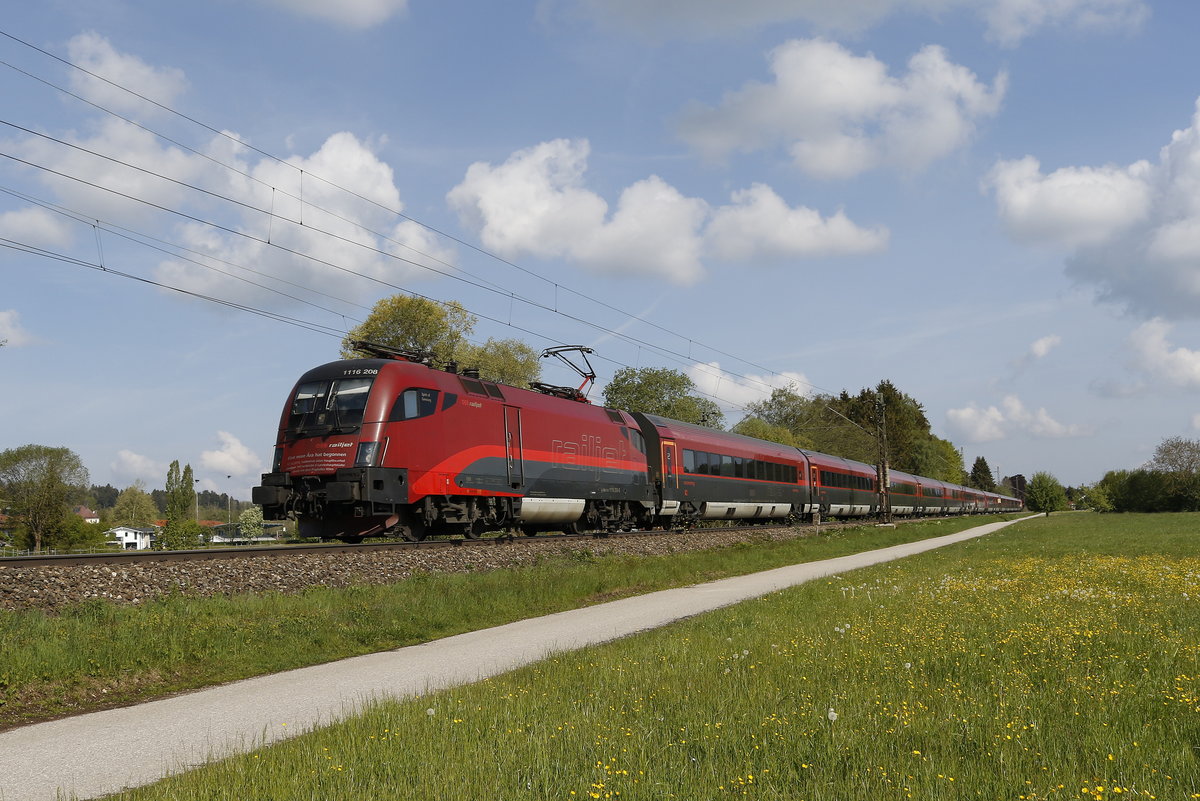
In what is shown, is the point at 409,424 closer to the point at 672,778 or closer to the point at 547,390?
the point at 547,390

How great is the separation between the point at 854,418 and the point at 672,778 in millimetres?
133652

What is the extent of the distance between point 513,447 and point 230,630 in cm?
1343

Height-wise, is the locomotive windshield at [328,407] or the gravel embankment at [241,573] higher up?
the locomotive windshield at [328,407]

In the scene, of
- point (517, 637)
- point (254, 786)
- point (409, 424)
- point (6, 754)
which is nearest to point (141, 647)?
point (6, 754)

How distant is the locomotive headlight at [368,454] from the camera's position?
68.0 feet

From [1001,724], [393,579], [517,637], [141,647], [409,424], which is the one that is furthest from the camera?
[409,424]

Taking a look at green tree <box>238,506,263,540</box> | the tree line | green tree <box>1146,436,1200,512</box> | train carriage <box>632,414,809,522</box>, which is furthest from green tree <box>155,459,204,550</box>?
green tree <box>1146,436,1200,512</box>

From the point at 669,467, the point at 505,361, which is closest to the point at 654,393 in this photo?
the point at 505,361

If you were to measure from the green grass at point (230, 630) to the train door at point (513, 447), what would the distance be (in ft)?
17.6

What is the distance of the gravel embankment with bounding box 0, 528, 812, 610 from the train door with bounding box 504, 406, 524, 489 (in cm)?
186

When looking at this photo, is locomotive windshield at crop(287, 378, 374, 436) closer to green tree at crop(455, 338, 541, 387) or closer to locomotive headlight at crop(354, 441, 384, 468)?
locomotive headlight at crop(354, 441, 384, 468)

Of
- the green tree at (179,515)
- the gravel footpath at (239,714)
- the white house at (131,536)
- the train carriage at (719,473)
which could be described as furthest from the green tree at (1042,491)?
the gravel footpath at (239,714)

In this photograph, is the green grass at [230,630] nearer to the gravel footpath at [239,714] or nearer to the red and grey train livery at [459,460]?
the gravel footpath at [239,714]

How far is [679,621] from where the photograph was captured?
14500 mm
